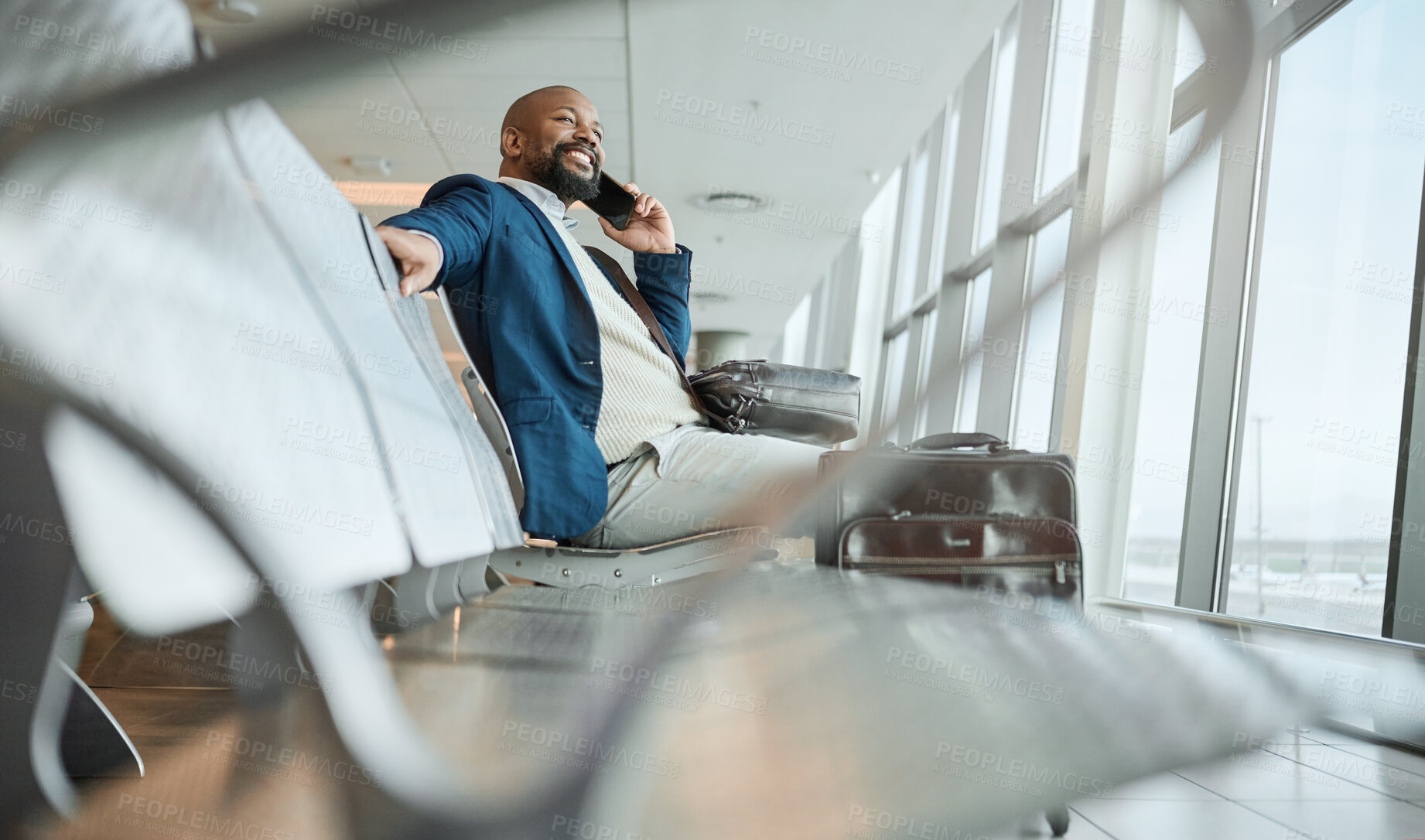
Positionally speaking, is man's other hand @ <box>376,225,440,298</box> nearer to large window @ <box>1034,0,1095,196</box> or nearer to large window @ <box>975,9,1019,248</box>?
A: large window @ <box>1034,0,1095,196</box>

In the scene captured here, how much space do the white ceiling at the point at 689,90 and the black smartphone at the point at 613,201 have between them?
3.98 ft

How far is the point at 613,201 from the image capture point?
4.07 ft

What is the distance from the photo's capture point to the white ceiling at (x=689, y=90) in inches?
115

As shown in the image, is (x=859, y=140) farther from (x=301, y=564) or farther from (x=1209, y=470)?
(x=301, y=564)

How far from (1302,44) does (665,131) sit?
8.60ft

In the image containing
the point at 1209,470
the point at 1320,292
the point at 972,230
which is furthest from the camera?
the point at 972,230

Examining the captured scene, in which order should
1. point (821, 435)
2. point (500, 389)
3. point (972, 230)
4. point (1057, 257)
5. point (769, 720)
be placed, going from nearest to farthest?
point (1057, 257)
point (769, 720)
point (500, 389)
point (821, 435)
point (972, 230)

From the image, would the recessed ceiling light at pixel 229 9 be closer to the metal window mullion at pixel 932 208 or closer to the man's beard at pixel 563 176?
the man's beard at pixel 563 176

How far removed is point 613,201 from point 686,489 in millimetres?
526

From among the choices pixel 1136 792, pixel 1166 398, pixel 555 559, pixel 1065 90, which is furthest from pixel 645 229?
pixel 1065 90

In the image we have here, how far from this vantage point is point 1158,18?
81.7 inches

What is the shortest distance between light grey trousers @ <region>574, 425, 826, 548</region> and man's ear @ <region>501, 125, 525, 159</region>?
1.71ft

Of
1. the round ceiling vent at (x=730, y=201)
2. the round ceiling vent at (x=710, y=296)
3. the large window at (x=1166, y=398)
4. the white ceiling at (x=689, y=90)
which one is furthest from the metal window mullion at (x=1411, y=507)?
the round ceiling vent at (x=710, y=296)

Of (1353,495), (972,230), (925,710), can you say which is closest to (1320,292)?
(1353,495)
